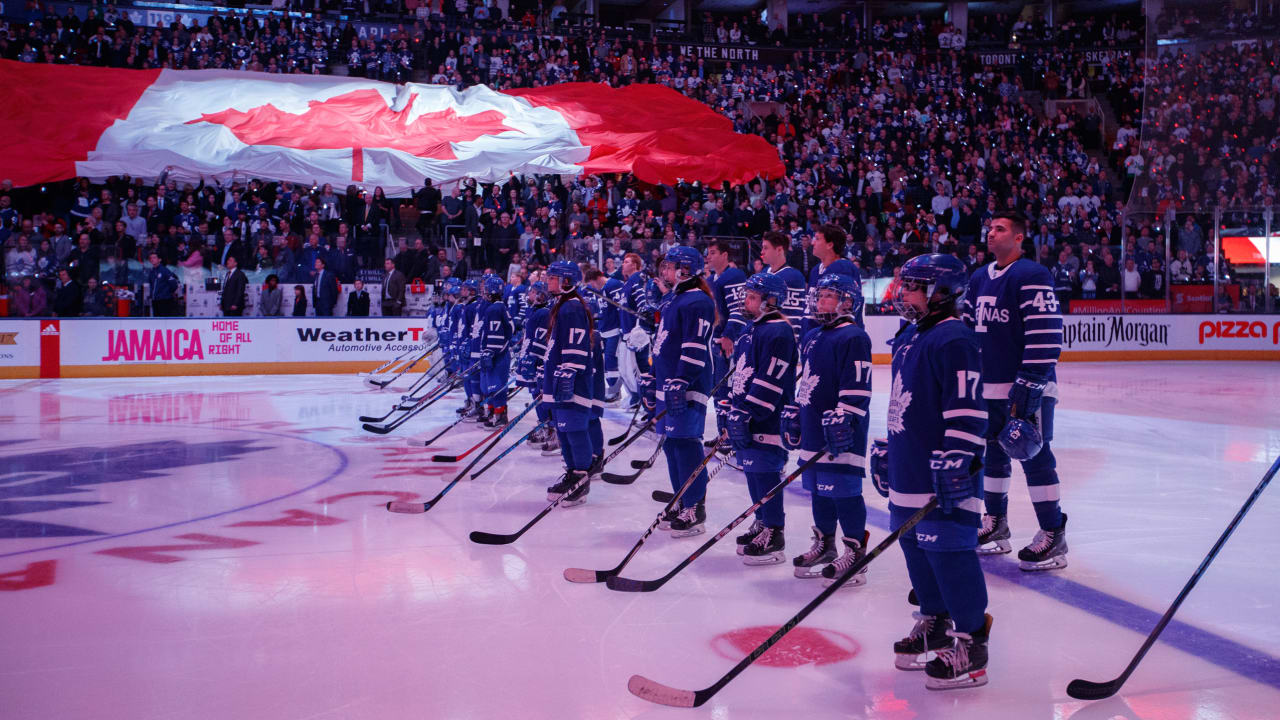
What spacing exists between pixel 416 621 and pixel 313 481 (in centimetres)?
345

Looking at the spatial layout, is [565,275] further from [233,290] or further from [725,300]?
[233,290]

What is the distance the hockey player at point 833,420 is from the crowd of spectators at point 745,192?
700 centimetres

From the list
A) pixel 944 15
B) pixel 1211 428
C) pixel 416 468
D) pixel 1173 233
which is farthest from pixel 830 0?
pixel 416 468

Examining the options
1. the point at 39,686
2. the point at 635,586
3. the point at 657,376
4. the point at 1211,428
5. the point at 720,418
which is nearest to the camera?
the point at 39,686

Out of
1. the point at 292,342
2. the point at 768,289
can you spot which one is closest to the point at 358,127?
the point at 292,342

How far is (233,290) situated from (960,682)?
14407 mm

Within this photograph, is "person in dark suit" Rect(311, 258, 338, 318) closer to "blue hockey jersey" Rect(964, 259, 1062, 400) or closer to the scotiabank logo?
"blue hockey jersey" Rect(964, 259, 1062, 400)

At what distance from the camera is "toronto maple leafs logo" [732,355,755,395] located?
185 inches

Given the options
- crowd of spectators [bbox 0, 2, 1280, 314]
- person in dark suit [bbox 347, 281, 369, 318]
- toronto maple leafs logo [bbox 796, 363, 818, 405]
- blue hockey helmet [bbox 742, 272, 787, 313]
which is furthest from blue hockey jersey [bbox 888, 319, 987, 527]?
person in dark suit [bbox 347, 281, 369, 318]

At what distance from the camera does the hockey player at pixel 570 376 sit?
6.37 metres

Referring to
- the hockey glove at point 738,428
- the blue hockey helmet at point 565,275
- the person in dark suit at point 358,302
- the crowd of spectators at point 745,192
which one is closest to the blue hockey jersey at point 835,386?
the hockey glove at point 738,428

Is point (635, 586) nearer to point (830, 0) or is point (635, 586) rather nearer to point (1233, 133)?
point (1233, 133)

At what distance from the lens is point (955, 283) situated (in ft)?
11.0

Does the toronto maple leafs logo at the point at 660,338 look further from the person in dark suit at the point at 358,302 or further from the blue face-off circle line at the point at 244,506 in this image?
the person in dark suit at the point at 358,302
